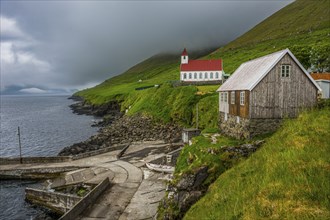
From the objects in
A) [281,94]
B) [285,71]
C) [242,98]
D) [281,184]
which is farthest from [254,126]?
[281,184]

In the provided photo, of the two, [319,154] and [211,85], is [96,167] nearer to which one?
[319,154]

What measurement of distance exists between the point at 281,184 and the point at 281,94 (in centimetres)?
1504

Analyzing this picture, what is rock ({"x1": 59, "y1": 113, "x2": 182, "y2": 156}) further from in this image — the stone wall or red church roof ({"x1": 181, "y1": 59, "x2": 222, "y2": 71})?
red church roof ({"x1": 181, "y1": 59, "x2": 222, "y2": 71})

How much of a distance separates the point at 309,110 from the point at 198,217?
17.9m

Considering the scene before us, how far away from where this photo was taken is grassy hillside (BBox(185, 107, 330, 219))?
10.7 meters

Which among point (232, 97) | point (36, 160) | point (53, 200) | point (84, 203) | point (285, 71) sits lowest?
point (53, 200)

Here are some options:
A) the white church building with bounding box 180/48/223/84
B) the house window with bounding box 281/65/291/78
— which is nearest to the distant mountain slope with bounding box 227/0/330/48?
the white church building with bounding box 180/48/223/84

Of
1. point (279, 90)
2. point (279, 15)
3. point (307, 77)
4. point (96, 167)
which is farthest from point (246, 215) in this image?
point (279, 15)

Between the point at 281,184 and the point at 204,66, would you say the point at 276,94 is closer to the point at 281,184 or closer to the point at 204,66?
the point at 281,184

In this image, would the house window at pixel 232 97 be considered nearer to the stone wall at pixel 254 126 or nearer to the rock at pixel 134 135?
the stone wall at pixel 254 126

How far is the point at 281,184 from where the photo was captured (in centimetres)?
1252

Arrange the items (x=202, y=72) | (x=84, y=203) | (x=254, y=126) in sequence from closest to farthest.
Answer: (x=84, y=203) → (x=254, y=126) → (x=202, y=72)

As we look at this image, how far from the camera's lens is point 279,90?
25375 millimetres

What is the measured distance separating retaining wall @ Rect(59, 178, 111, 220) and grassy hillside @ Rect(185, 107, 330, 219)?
11450 mm
